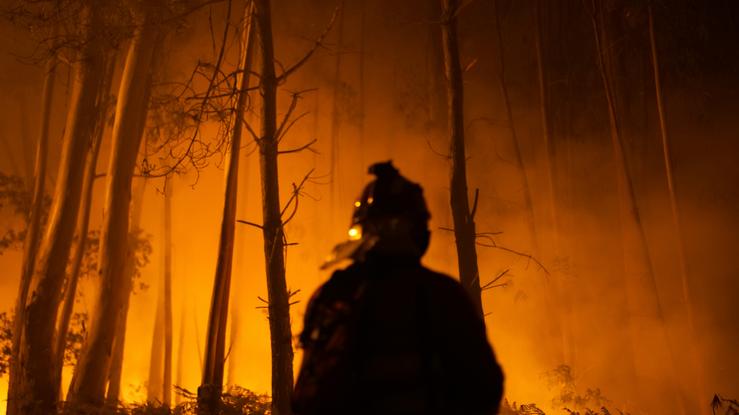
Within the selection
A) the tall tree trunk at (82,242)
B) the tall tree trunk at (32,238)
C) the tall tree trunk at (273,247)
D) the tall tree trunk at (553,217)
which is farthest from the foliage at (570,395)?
the tall tree trunk at (32,238)

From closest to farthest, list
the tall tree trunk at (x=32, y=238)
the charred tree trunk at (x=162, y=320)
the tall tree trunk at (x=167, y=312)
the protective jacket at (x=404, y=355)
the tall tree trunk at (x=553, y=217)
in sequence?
the protective jacket at (x=404, y=355) → the tall tree trunk at (x=32, y=238) → the tall tree trunk at (x=167, y=312) → the tall tree trunk at (x=553, y=217) → the charred tree trunk at (x=162, y=320)

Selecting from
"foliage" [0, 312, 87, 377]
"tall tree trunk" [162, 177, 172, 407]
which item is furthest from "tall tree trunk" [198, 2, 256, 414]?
"tall tree trunk" [162, 177, 172, 407]

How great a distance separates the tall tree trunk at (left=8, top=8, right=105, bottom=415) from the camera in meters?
6.38

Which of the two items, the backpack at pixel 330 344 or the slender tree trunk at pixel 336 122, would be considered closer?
the backpack at pixel 330 344

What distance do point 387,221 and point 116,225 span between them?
6620mm

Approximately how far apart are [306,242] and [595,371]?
9.01 m

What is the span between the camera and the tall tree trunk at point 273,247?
13.9 ft

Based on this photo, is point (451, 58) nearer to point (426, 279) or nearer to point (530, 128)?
point (426, 279)

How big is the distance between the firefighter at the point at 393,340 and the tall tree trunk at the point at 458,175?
293cm

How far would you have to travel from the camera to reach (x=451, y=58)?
5.39 meters

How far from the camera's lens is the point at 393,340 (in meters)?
Result: 1.59

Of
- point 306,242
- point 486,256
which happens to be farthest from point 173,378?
point 486,256

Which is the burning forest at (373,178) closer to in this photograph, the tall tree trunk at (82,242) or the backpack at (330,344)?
the tall tree trunk at (82,242)

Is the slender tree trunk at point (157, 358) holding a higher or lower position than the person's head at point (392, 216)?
higher
